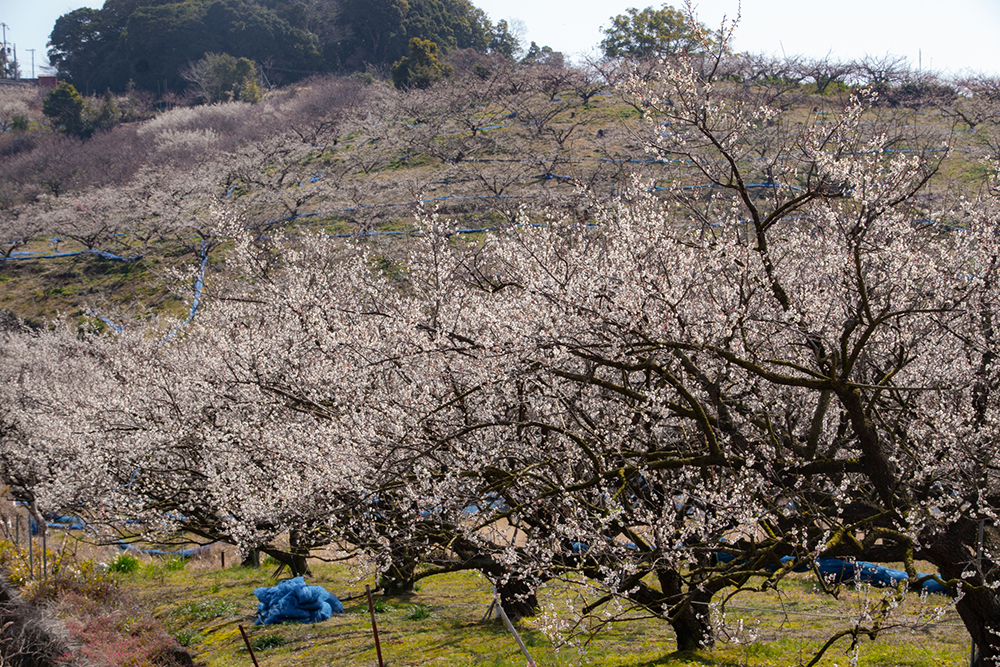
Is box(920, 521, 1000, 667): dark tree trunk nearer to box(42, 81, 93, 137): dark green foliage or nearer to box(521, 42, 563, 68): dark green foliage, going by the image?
box(521, 42, 563, 68): dark green foliage

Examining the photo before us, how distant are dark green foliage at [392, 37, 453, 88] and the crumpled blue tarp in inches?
2186

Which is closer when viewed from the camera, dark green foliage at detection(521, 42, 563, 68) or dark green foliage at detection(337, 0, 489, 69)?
dark green foliage at detection(521, 42, 563, 68)

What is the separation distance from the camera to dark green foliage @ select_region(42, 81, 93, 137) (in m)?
65.6

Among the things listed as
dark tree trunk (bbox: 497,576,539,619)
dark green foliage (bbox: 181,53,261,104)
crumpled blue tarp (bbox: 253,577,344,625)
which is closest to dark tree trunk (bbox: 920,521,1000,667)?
dark tree trunk (bbox: 497,576,539,619)

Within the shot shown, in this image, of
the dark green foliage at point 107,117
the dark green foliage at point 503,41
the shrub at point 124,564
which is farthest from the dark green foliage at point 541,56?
the shrub at point 124,564

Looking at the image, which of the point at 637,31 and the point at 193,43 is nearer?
the point at 637,31

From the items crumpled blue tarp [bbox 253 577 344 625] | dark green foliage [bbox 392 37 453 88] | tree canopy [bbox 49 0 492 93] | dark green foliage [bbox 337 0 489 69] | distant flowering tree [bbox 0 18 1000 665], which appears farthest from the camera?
tree canopy [bbox 49 0 492 93]

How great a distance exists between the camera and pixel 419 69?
203 ft

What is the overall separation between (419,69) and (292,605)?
58216 millimetres

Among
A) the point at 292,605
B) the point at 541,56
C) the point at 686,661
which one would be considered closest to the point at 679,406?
the point at 686,661

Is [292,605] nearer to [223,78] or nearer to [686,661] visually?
[686,661]

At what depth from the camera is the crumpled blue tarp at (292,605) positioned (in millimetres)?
10594

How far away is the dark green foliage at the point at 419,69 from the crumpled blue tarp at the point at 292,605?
55.5 meters

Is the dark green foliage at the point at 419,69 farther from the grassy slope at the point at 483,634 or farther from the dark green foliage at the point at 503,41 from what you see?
the grassy slope at the point at 483,634
